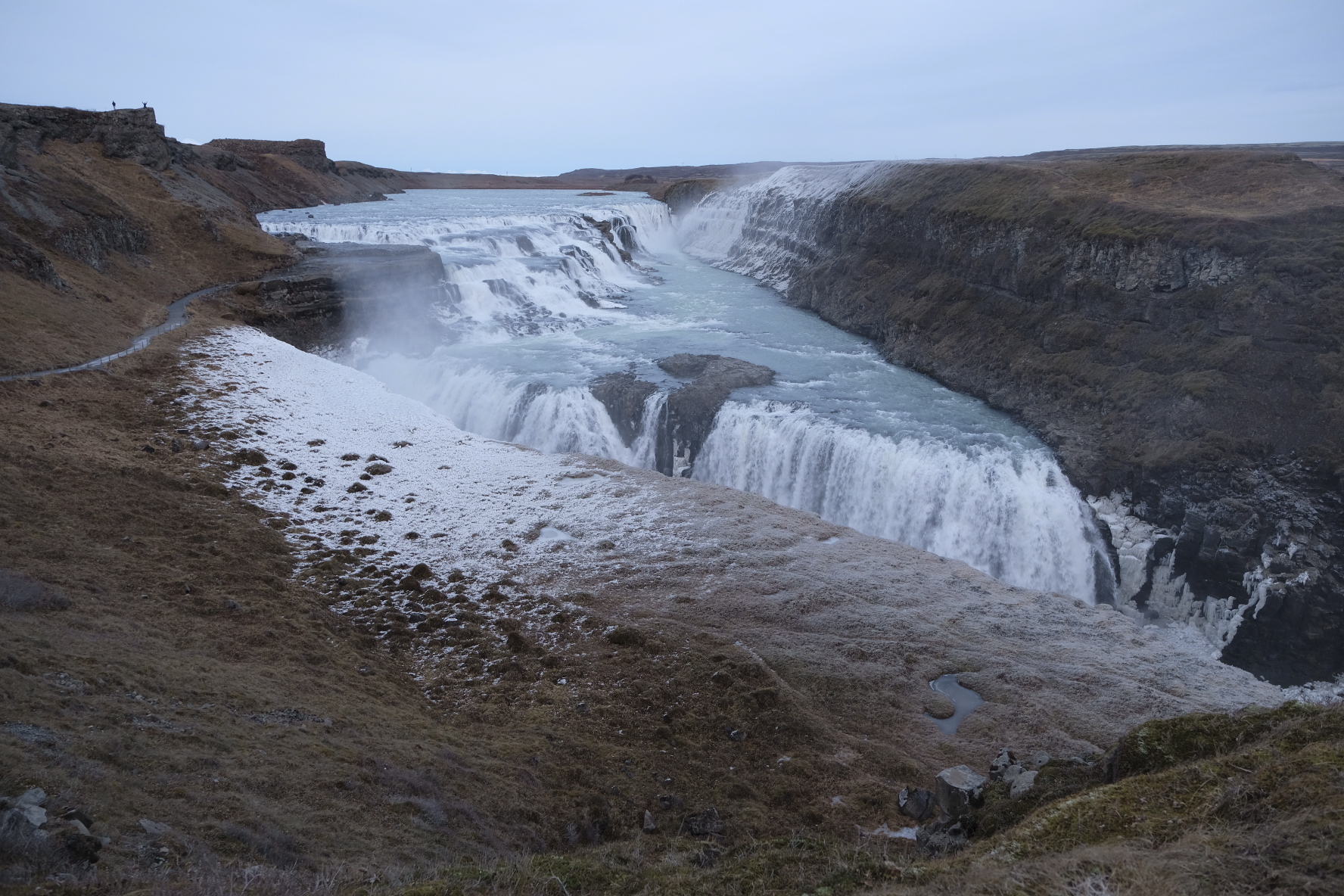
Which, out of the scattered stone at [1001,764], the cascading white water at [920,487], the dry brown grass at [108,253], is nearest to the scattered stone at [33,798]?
the scattered stone at [1001,764]

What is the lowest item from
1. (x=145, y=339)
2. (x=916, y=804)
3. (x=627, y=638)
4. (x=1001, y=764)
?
(x=916, y=804)

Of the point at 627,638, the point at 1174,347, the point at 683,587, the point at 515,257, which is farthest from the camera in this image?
the point at 515,257

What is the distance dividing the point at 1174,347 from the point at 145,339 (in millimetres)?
27215

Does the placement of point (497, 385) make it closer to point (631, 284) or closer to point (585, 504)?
point (585, 504)

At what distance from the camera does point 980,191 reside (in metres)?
30.2

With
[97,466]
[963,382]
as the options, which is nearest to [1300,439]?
[963,382]

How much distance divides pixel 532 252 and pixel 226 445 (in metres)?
26.2

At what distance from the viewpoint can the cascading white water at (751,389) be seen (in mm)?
18266

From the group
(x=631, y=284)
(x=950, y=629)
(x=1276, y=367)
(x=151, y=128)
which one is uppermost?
(x=151, y=128)

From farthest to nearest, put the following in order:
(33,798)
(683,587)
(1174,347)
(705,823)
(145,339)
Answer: (145,339), (1174,347), (683,587), (705,823), (33,798)

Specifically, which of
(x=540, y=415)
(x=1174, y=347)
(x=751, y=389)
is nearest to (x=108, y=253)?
(x=540, y=415)

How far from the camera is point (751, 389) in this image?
23359 mm

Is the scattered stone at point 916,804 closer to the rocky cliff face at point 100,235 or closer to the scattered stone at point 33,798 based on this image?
the scattered stone at point 33,798

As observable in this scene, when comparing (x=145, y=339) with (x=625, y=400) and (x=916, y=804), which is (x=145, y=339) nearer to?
(x=625, y=400)
